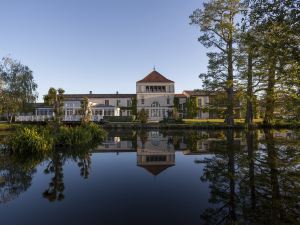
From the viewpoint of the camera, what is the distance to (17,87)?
1586 inches

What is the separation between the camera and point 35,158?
390 inches

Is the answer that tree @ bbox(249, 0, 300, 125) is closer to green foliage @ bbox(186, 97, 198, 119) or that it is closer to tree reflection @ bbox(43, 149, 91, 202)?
tree reflection @ bbox(43, 149, 91, 202)

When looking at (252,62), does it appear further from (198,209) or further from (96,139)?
(198,209)

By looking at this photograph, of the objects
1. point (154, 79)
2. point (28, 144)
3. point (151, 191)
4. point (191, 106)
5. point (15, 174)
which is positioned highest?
point (154, 79)

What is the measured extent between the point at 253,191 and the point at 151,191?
8.89ft

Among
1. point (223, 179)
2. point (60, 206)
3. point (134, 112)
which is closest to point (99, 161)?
point (60, 206)

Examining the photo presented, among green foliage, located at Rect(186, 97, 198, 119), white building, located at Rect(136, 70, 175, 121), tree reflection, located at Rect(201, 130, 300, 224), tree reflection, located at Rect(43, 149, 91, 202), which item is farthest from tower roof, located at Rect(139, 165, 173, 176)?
green foliage, located at Rect(186, 97, 198, 119)

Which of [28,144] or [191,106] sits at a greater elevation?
[191,106]

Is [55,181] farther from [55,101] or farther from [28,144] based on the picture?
[55,101]

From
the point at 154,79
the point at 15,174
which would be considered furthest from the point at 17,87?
the point at 15,174

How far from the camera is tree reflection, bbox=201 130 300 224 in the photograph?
13.6 ft

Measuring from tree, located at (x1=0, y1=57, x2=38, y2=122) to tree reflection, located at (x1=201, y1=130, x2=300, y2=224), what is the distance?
3845 cm

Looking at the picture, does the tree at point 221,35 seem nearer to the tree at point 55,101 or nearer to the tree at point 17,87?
the tree at point 55,101

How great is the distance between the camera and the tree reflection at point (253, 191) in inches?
163
